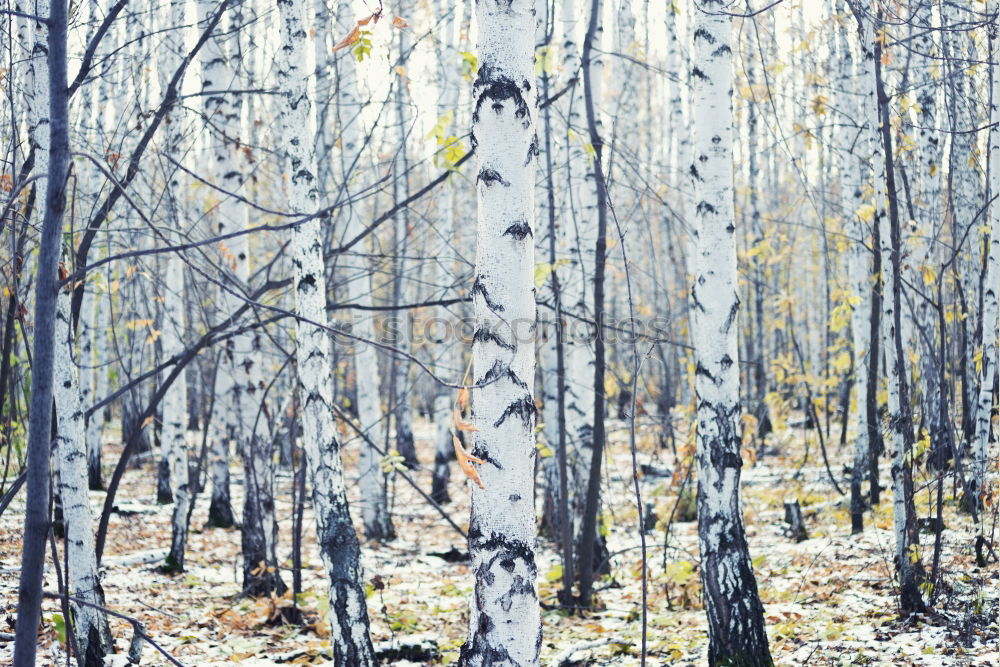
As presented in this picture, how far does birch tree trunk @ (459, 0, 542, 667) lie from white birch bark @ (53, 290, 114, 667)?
2092mm

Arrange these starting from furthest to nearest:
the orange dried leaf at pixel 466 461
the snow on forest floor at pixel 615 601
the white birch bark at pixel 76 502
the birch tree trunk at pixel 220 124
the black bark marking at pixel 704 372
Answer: the birch tree trunk at pixel 220 124
the snow on forest floor at pixel 615 601
the black bark marking at pixel 704 372
the white birch bark at pixel 76 502
the orange dried leaf at pixel 466 461

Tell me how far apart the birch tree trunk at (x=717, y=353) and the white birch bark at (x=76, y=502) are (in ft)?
9.88

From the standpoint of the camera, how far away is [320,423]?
4066mm

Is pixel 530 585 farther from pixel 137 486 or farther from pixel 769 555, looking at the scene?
pixel 137 486

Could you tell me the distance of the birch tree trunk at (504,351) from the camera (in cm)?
255

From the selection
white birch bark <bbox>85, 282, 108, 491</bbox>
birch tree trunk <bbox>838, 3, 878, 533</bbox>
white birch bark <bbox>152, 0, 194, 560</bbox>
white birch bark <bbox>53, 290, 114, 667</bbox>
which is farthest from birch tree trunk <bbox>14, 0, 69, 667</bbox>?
white birch bark <bbox>85, 282, 108, 491</bbox>

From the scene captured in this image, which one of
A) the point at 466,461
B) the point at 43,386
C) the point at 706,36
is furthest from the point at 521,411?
the point at 706,36

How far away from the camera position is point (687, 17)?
16297mm

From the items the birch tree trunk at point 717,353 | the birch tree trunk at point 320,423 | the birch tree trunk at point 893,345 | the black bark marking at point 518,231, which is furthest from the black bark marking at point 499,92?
the birch tree trunk at point 893,345

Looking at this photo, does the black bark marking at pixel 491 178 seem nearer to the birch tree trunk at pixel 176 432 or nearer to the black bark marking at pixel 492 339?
the black bark marking at pixel 492 339

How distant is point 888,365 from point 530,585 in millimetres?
3761

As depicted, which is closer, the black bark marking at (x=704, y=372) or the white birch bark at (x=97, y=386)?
the black bark marking at (x=704, y=372)

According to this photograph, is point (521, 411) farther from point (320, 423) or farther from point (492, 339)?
point (320, 423)

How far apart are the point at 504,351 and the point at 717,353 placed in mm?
1922
